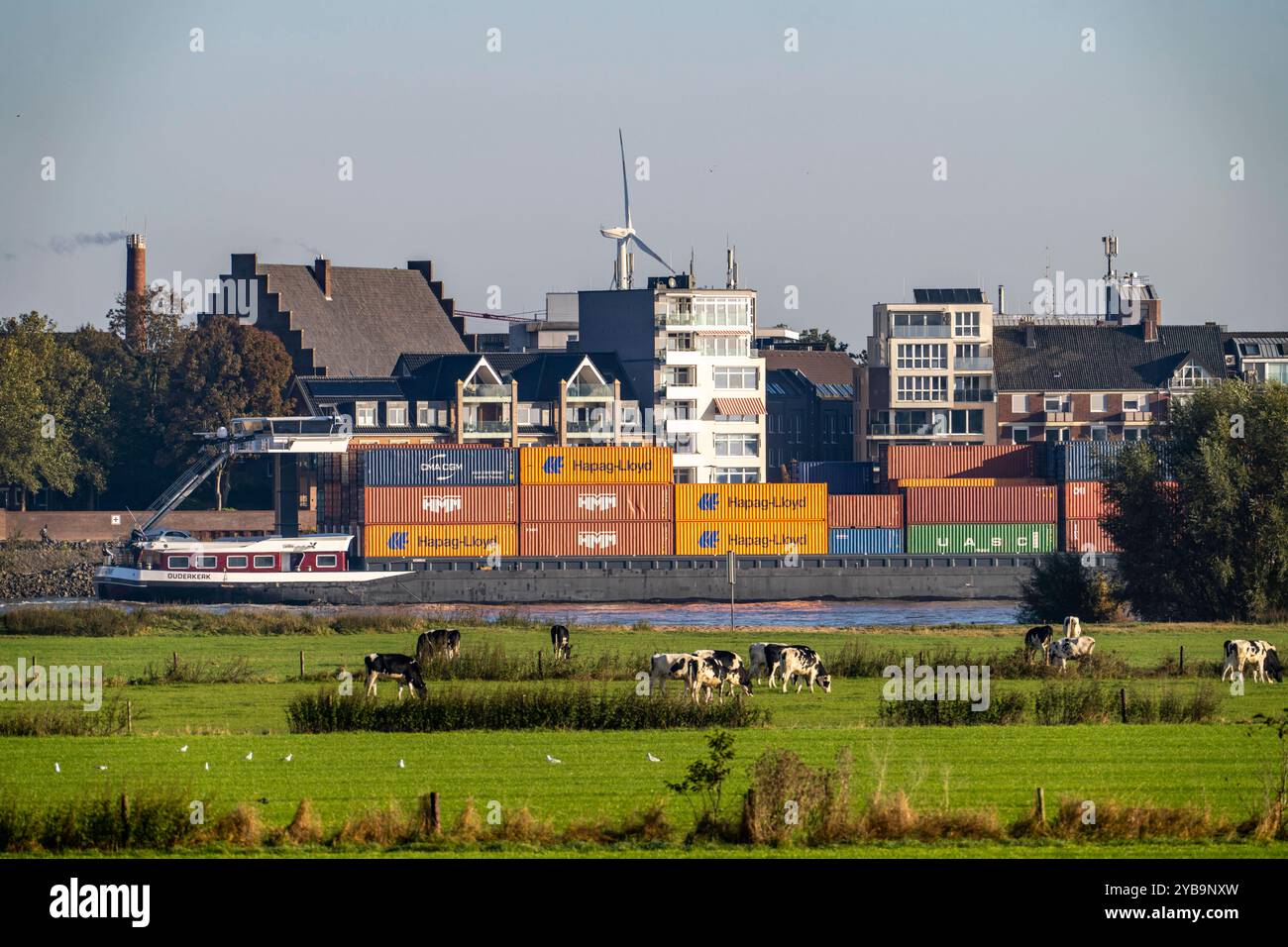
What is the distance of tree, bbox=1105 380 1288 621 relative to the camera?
68.8 metres

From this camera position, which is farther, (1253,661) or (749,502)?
(749,502)

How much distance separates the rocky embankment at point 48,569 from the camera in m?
98.2

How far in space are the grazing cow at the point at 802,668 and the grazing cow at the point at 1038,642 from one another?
588 cm

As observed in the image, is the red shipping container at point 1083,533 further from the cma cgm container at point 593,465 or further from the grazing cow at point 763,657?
the grazing cow at point 763,657

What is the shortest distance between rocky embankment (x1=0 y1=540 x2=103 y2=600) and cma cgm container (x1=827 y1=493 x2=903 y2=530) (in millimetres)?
35898

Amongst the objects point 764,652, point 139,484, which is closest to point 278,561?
point 139,484

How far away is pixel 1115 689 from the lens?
3825 cm

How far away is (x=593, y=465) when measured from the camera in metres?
96.2

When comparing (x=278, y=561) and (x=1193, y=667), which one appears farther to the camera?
(x=278, y=561)

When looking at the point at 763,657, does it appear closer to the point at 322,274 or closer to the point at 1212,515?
the point at 1212,515

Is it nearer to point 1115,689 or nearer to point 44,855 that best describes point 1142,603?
point 1115,689

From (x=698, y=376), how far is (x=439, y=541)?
27.4 m

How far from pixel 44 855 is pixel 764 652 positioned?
801 inches

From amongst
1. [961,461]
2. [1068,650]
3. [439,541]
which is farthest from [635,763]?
[961,461]
